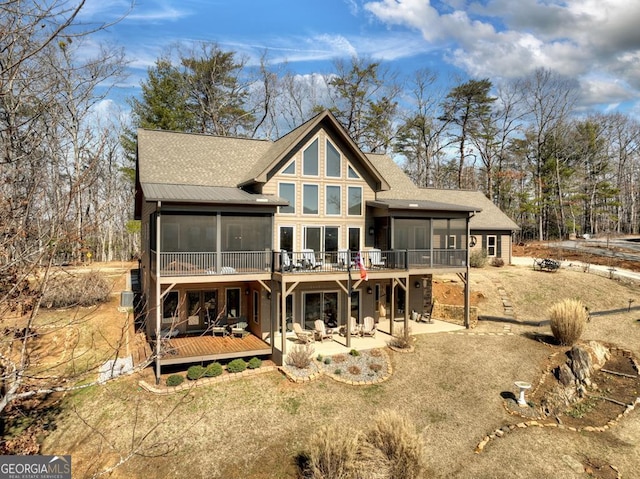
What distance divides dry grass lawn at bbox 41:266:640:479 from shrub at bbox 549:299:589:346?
1182mm

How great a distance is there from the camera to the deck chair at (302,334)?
1662cm

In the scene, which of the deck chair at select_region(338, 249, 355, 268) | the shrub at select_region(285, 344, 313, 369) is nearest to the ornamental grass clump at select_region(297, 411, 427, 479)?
the shrub at select_region(285, 344, 313, 369)

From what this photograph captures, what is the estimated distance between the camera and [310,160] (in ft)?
62.5

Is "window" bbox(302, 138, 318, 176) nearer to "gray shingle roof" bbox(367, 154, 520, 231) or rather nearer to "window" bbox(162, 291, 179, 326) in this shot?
"gray shingle roof" bbox(367, 154, 520, 231)

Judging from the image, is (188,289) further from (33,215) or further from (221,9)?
(221,9)

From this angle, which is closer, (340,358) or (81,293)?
(340,358)

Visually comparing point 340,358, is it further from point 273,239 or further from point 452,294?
point 452,294

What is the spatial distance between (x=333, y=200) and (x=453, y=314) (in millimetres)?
9135

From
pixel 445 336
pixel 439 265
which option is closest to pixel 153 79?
pixel 439 265

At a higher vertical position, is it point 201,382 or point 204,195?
point 204,195

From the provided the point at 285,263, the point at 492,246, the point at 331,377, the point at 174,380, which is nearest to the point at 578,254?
the point at 492,246

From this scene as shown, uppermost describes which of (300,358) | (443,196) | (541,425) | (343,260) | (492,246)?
(443,196)

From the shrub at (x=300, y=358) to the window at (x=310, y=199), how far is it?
6851 mm

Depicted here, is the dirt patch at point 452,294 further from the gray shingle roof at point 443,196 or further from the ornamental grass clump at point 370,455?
the ornamental grass clump at point 370,455
